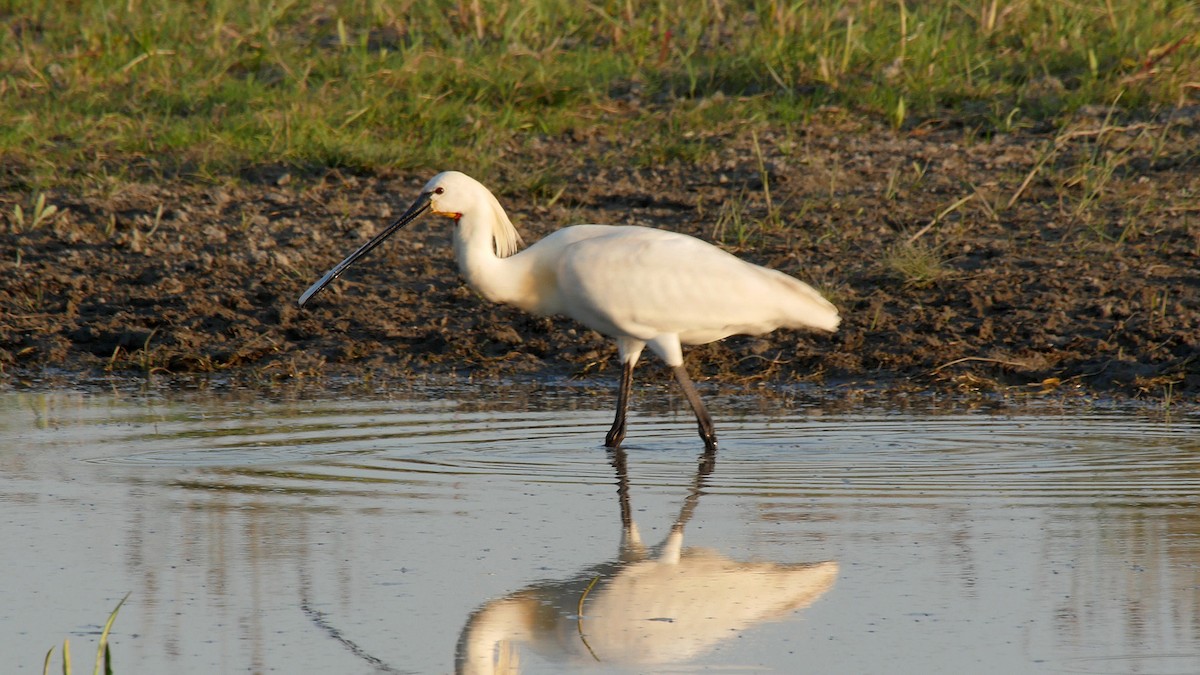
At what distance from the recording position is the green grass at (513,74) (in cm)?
1085

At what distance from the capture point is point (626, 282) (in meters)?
7.26

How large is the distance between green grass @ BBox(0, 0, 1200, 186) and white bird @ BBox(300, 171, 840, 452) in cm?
304

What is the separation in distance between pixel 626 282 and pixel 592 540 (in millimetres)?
1988

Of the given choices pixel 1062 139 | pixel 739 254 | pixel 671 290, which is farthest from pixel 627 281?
pixel 1062 139

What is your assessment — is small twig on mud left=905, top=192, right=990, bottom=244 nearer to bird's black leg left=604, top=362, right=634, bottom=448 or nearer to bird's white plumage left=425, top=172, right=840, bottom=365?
bird's white plumage left=425, top=172, right=840, bottom=365

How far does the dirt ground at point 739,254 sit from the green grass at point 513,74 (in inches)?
8.3

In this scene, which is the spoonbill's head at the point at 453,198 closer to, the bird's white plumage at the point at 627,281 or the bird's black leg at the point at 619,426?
the bird's white plumage at the point at 627,281

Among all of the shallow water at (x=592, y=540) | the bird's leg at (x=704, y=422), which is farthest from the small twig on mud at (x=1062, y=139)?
the bird's leg at (x=704, y=422)

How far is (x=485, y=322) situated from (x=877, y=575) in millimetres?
4436

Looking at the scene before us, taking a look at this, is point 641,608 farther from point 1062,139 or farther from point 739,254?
point 1062,139

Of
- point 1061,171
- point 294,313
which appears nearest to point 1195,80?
point 1061,171

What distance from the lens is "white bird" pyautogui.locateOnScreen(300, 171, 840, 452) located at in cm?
730

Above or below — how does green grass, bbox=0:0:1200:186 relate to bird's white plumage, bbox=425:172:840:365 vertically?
above

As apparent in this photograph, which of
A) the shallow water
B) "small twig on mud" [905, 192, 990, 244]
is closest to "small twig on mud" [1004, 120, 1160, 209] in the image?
"small twig on mud" [905, 192, 990, 244]
